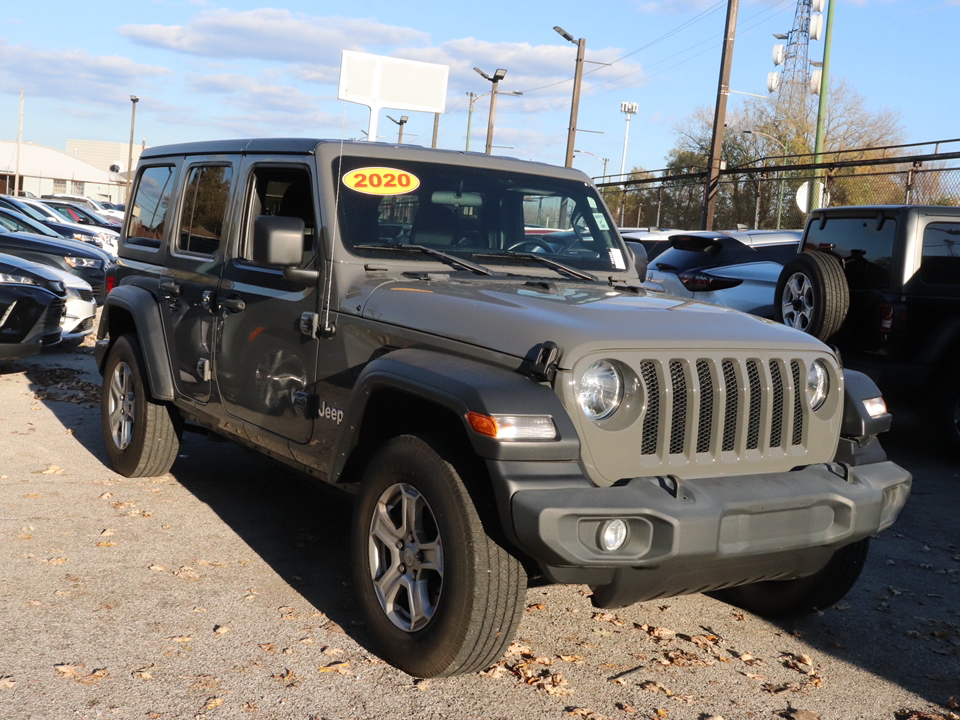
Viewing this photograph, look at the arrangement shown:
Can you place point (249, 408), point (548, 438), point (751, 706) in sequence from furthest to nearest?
point (249, 408) < point (751, 706) < point (548, 438)

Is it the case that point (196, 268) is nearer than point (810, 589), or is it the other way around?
point (810, 589)

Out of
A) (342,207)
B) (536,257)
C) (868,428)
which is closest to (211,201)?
(342,207)

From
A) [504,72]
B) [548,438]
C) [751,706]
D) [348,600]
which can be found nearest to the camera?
[548,438]

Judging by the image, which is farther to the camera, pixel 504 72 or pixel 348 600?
pixel 504 72

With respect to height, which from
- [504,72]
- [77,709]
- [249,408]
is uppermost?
[504,72]

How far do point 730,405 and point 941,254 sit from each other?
196 inches

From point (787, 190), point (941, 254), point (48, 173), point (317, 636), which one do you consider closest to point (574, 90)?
point (787, 190)

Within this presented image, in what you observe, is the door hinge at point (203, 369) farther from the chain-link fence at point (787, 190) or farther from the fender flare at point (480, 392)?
the chain-link fence at point (787, 190)

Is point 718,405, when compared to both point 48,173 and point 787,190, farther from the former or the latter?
point 48,173

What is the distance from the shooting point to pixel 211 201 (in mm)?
5629

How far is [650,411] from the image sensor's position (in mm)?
3596

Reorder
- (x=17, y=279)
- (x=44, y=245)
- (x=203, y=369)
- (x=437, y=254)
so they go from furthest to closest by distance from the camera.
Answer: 1. (x=44, y=245)
2. (x=17, y=279)
3. (x=203, y=369)
4. (x=437, y=254)

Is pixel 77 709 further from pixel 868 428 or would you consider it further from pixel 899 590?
pixel 899 590

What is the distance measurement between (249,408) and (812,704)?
2.80m
